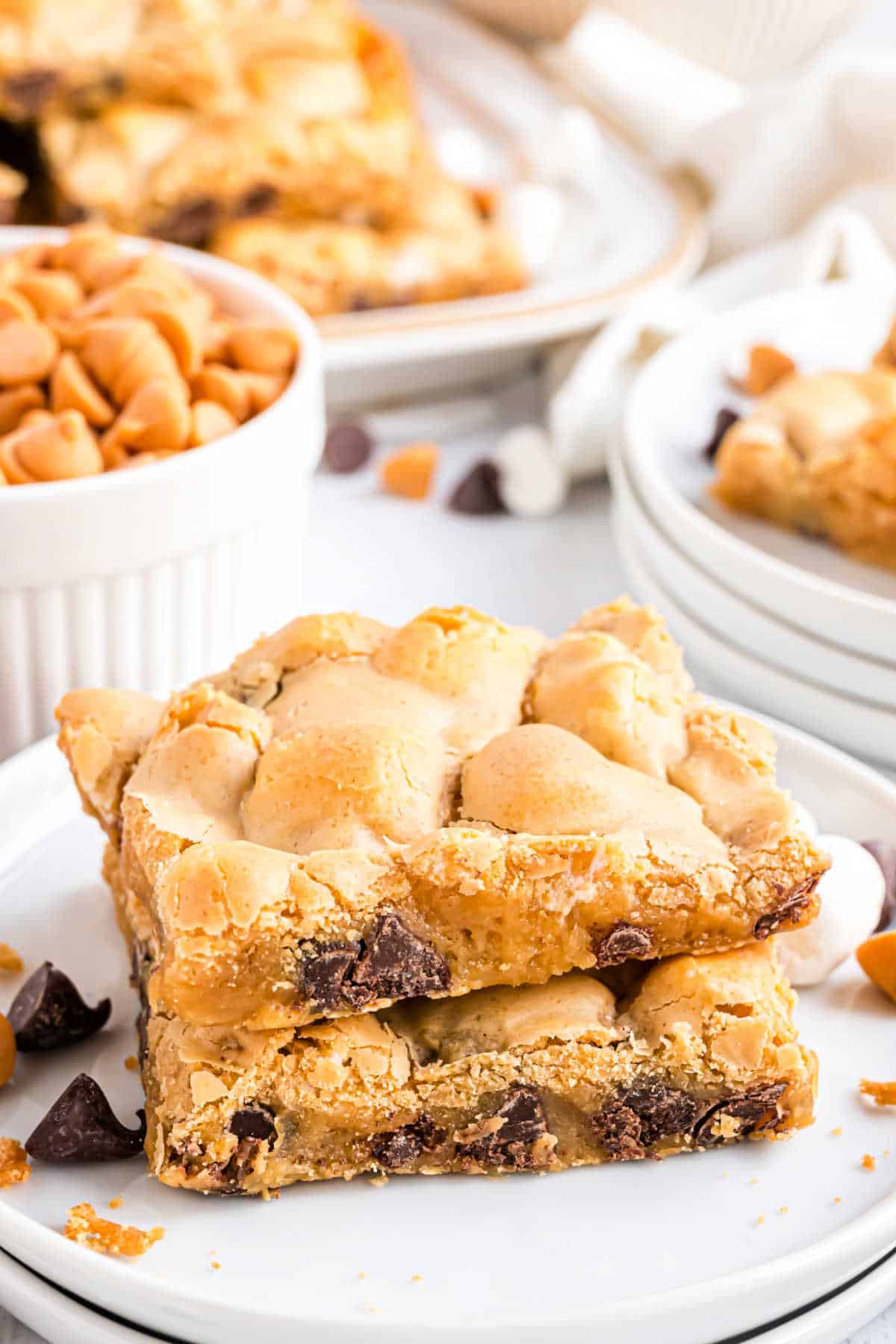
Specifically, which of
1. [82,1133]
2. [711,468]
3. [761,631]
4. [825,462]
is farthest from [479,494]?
[82,1133]

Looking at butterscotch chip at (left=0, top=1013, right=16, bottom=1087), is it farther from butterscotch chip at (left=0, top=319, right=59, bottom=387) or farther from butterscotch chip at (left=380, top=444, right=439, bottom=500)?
butterscotch chip at (left=380, top=444, right=439, bottom=500)

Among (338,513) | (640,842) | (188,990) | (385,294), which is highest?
(640,842)

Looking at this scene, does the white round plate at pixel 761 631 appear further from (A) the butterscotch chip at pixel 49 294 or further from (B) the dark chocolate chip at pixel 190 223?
(B) the dark chocolate chip at pixel 190 223

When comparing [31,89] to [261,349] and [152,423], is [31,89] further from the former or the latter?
[152,423]

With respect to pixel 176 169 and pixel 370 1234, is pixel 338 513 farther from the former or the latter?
pixel 370 1234

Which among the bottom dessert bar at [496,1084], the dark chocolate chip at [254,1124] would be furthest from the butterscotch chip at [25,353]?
the dark chocolate chip at [254,1124]

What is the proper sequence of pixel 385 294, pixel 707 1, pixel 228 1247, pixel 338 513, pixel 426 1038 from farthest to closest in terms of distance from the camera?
pixel 707 1, pixel 385 294, pixel 338 513, pixel 426 1038, pixel 228 1247

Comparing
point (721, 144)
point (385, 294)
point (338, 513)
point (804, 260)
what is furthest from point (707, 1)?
point (338, 513)
